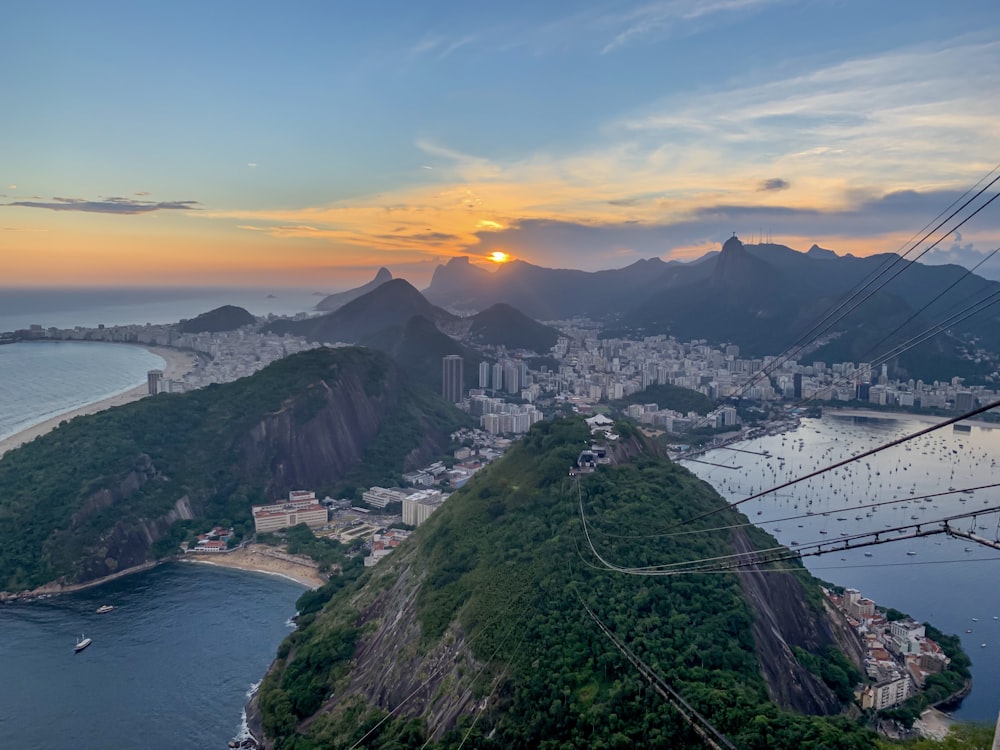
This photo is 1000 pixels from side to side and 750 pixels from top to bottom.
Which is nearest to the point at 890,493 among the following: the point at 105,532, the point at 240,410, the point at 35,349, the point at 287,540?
the point at 287,540

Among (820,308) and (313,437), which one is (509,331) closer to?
(820,308)

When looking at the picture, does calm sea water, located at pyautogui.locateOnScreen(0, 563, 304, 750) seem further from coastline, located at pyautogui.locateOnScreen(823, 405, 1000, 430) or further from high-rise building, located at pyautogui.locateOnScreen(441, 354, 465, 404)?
coastline, located at pyautogui.locateOnScreen(823, 405, 1000, 430)

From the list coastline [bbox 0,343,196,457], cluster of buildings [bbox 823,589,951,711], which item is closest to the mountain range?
cluster of buildings [bbox 823,589,951,711]

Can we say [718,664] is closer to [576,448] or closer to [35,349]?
[576,448]

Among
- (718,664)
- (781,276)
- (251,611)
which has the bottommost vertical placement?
(251,611)

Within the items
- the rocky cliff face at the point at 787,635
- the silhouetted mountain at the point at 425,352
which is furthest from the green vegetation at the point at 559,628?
the silhouetted mountain at the point at 425,352

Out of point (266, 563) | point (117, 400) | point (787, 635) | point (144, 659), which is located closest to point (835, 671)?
point (787, 635)
